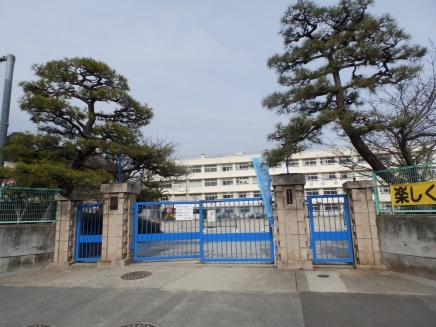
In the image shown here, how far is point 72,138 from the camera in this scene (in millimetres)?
10344

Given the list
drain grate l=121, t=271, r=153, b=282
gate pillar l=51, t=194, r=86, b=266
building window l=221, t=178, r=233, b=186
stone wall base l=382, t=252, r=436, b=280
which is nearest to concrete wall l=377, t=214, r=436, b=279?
stone wall base l=382, t=252, r=436, b=280

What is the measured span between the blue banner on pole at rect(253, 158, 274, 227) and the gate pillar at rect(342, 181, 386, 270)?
2128mm

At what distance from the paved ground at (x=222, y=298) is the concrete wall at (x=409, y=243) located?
1.05 feet

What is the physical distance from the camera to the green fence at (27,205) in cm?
809

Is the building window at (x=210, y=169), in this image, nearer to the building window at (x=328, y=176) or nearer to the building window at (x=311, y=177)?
the building window at (x=311, y=177)

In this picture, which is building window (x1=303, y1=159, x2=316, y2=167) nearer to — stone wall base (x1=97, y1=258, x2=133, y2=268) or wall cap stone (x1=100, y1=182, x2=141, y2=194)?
wall cap stone (x1=100, y1=182, x2=141, y2=194)

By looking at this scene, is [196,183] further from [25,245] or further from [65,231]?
[25,245]

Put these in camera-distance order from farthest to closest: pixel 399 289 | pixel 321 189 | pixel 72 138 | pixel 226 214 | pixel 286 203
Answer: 1. pixel 321 189
2. pixel 72 138
3. pixel 226 214
4. pixel 286 203
5. pixel 399 289

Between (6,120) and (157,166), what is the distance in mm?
5413

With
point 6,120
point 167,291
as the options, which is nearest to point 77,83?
point 6,120

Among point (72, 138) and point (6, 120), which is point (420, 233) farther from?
point (6, 120)

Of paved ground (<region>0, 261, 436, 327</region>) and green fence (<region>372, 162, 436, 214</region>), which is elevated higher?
green fence (<region>372, 162, 436, 214</region>)

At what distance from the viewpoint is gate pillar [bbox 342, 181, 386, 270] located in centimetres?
716

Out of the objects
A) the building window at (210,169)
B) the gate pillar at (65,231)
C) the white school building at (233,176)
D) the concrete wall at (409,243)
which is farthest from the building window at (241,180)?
the concrete wall at (409,243)
